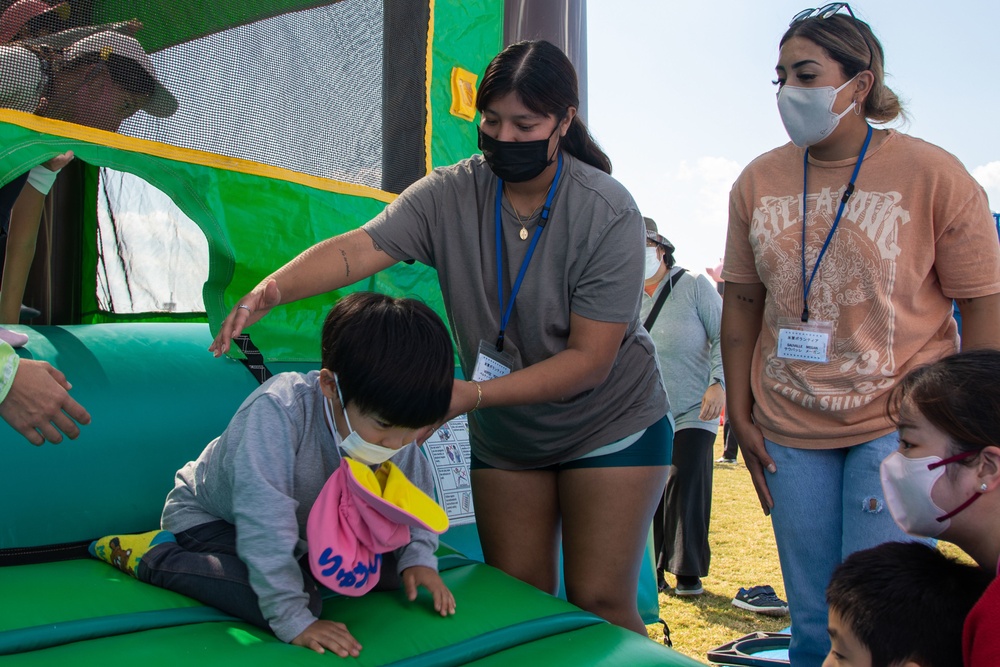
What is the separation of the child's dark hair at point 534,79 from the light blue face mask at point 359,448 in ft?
2.25

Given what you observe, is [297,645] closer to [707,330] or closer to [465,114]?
[465,114]

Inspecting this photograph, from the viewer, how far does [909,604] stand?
1.39 meters

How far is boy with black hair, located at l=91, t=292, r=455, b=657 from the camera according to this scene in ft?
5.19

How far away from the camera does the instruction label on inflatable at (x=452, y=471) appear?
2.61 m

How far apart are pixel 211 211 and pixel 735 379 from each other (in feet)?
4.67

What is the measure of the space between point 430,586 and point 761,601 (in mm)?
2511

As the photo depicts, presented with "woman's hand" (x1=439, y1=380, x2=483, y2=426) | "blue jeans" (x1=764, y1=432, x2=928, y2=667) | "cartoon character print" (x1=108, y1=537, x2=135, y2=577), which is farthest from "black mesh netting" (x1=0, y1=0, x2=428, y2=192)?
"blue jeans" (x1=764, y1=432, x2=928, y2=667)

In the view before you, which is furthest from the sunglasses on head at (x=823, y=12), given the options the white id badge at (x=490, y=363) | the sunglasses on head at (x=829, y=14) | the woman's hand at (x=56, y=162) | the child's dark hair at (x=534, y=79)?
the woman's hand at (x=56, y=162)

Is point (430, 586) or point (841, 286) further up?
point (841, 286)

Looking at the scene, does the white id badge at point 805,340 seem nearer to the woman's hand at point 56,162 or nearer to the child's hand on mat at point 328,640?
the child's hand on mat at point 328,640

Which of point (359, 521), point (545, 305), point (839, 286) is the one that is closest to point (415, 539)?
point (359, 521)

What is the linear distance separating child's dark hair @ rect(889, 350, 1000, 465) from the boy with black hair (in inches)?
32.4

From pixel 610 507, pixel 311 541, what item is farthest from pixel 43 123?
pixel 610 507

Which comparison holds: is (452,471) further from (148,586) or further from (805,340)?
(805,340)
